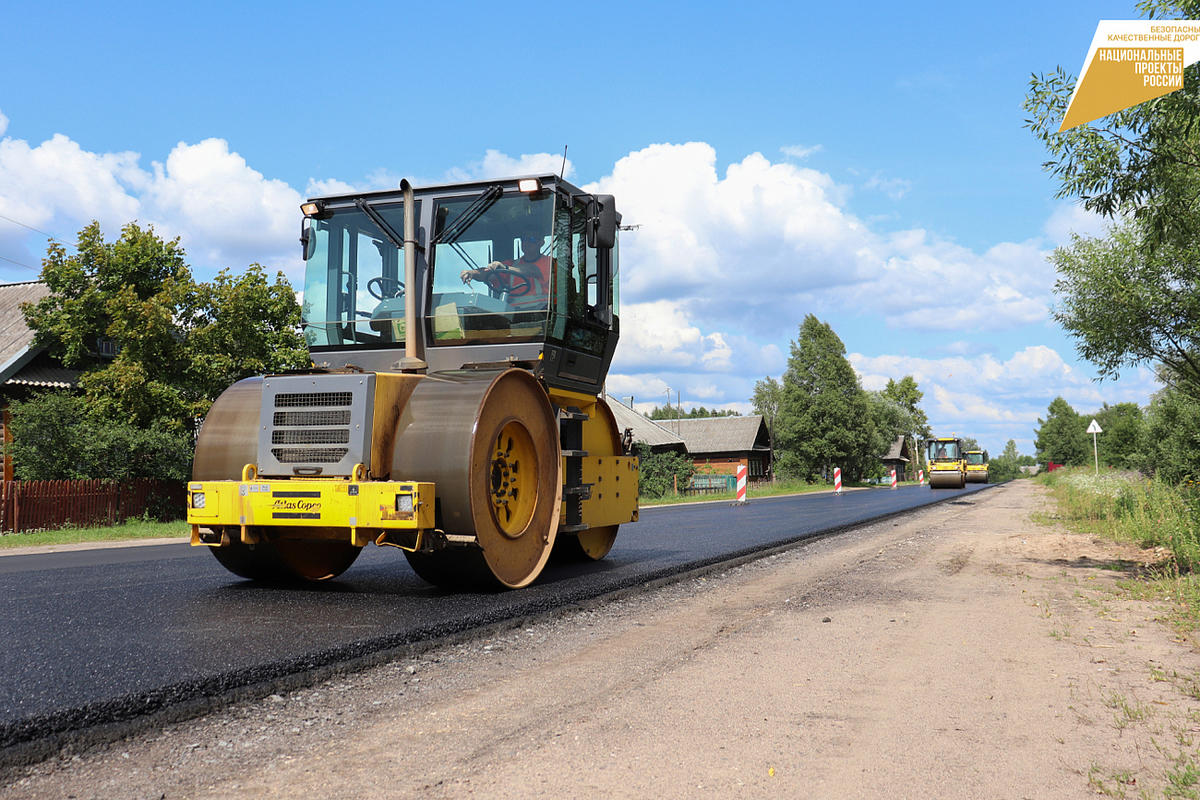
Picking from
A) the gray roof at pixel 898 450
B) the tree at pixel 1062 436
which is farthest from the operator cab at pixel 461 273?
the tree at pixel 1062 436

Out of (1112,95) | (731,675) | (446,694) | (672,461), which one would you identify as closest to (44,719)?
(446,694)

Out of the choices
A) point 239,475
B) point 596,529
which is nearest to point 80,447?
point 596,529

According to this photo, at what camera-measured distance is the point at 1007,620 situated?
661cm

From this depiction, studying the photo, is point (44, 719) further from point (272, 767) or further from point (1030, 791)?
point (1030, 791)

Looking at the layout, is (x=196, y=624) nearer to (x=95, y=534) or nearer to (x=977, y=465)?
(x=95, y=534)

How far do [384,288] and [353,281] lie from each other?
0.93ft

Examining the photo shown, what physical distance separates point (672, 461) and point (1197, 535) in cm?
2829

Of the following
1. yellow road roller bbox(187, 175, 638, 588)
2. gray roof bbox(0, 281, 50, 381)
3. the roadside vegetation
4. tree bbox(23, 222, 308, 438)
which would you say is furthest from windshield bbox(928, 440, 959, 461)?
yellow road roller bbox(187, 175, 638, 588)

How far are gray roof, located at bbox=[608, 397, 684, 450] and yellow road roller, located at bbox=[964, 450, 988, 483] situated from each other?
74.5ft

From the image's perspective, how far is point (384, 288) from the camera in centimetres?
747

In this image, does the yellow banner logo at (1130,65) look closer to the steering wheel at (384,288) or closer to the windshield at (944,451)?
the steering wheel at (384,288)

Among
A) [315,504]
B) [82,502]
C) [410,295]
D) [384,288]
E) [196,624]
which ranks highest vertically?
[384,288]

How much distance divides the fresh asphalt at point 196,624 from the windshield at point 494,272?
2.09 meters

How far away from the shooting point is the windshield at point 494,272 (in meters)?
7.22
